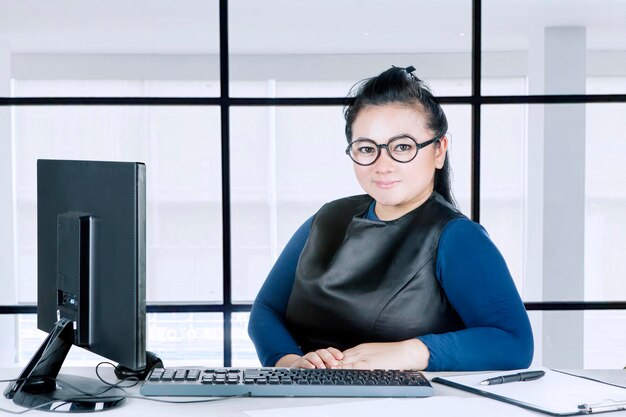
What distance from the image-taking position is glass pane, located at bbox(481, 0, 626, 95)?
2.68 metres

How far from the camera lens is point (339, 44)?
2.73 meters

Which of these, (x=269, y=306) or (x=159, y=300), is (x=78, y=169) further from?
(x=159, y=300)

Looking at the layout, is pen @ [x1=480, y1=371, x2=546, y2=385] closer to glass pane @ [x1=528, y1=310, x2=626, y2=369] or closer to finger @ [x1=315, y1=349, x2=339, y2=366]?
finger @ [x1=315, y1=349, x2=339, y2=366]

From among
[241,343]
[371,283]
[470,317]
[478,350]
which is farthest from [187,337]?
[478,350]

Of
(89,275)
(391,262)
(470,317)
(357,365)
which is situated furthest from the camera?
(391,262)

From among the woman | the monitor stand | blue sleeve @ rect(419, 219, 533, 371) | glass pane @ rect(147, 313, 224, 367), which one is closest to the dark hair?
the woman

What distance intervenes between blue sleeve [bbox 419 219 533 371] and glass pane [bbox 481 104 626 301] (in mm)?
937

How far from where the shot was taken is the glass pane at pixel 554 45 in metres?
2.68

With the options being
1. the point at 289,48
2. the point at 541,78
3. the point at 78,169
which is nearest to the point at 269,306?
the point at 78,169

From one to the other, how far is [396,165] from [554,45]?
1174mm

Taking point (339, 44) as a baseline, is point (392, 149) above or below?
below

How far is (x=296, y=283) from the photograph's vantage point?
201 cm

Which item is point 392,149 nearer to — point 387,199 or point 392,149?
point 392,149

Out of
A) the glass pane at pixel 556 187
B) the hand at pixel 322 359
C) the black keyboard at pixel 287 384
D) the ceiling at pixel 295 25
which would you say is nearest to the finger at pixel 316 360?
the hand at pixel 322 359
